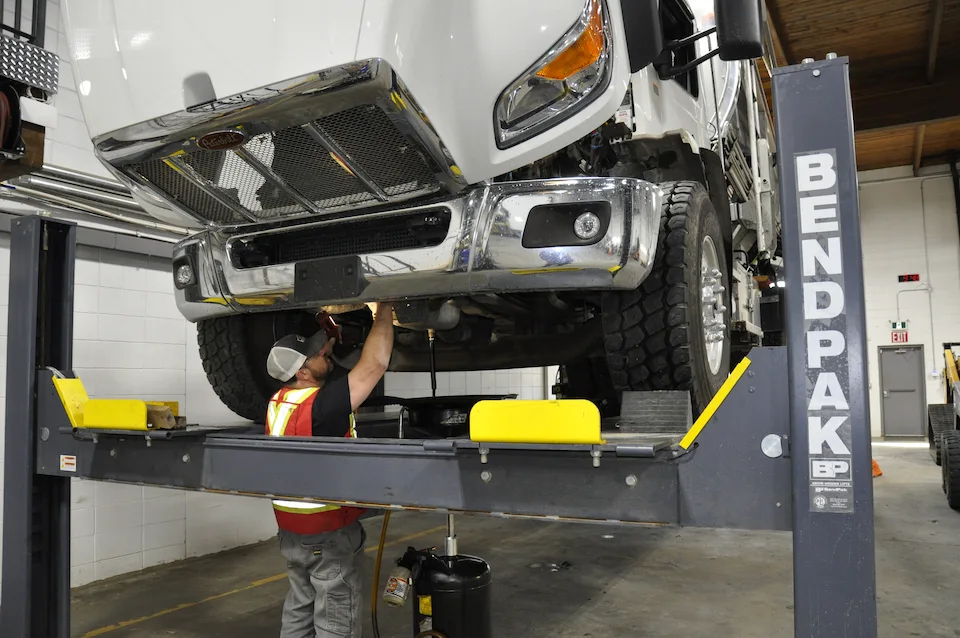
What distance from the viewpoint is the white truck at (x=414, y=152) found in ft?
5.57

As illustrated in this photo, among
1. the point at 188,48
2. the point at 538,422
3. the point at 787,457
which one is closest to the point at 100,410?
the point at 188,48

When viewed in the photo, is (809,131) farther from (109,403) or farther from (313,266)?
(109,403)

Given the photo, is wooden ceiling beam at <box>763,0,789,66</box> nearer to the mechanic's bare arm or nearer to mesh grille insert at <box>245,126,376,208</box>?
the mechanic's bare arm

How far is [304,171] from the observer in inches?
79.7

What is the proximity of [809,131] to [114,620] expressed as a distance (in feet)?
12.8

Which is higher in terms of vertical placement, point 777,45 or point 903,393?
point 777,45

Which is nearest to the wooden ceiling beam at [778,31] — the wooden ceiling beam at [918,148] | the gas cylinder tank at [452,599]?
the wooden ceiling beam at [918,148]

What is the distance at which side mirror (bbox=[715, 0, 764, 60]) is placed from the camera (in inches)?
66.1

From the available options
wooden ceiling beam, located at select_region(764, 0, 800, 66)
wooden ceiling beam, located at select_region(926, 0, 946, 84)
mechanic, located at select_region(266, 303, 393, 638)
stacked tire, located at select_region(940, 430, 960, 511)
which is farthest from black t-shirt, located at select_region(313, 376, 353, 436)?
wooden ceiling beam, located at select_region(926, 0, 946, 84)

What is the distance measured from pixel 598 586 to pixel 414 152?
315 centimetres

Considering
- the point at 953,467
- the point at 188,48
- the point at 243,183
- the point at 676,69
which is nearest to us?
the point at 188,48

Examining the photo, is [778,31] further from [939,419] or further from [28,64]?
[28,64]

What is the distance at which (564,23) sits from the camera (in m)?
1.83

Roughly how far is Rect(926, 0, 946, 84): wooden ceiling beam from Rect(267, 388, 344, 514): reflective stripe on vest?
9.13 m
